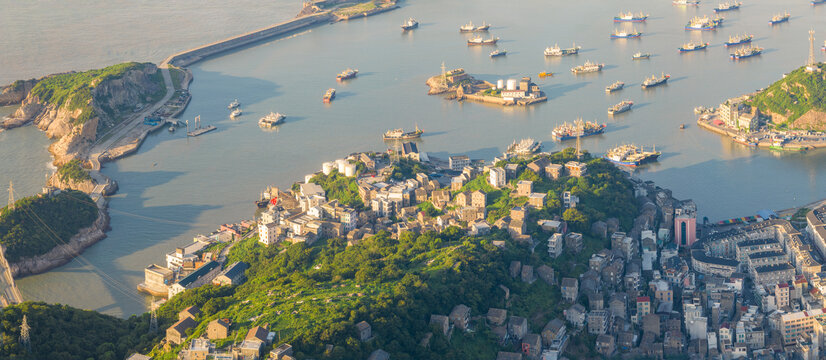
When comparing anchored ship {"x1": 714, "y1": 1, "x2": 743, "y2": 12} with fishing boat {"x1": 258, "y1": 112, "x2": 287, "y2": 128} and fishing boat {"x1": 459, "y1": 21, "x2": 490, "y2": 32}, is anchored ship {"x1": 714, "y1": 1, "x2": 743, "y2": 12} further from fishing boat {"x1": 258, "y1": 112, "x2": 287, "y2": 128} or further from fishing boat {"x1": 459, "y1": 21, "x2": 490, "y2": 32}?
fishing boat {"x1": 258, "y1": 112, "x2": 287, "y2": 128}

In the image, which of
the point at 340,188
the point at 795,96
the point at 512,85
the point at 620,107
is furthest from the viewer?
the point at 512,85

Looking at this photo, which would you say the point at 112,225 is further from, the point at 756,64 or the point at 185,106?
the point at 756,64

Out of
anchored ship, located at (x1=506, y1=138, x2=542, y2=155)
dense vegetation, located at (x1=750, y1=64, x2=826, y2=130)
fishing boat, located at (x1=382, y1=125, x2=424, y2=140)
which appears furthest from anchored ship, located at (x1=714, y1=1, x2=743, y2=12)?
fishing boat, located at (x1=382, y1=125, x2=424, y2=140)

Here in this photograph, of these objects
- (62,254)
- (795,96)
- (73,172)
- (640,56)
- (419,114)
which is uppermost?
(73,172)

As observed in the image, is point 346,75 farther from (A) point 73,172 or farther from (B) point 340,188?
(B) point 340,188

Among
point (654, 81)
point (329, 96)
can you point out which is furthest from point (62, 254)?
point (654, 81)

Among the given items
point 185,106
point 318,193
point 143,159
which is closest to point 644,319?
point 318,193
